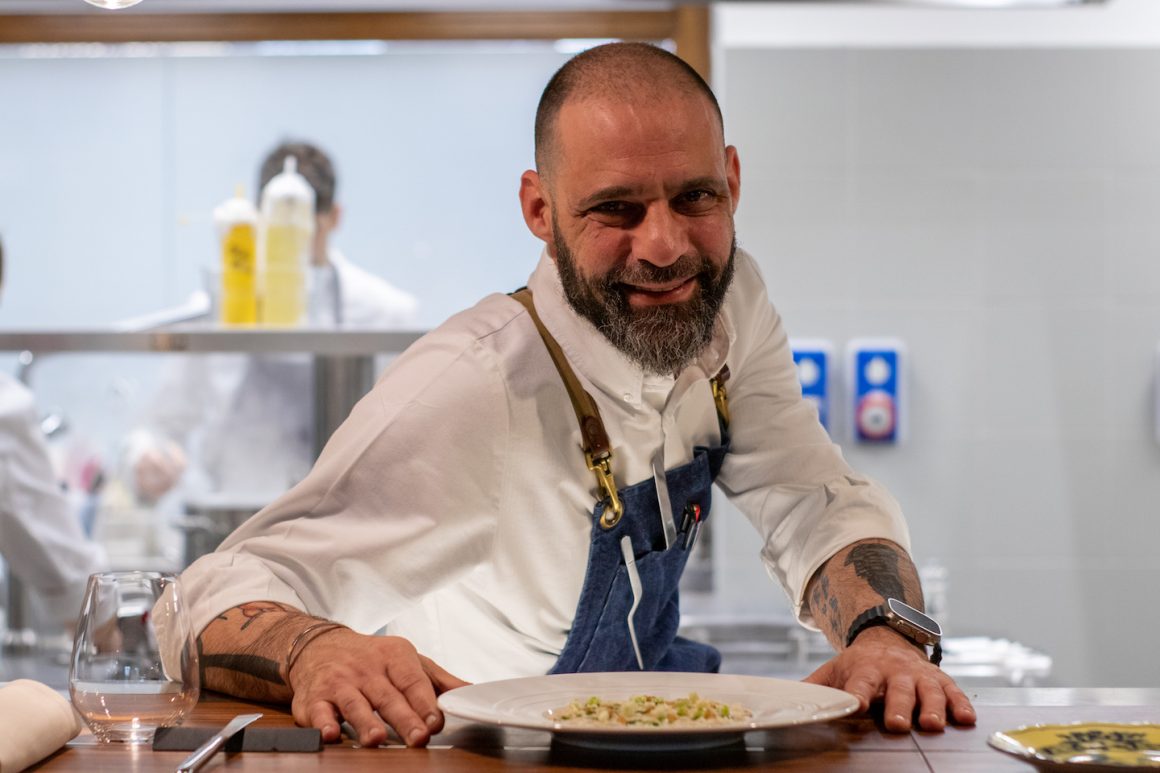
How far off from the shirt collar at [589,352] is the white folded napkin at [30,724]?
24.3 inches

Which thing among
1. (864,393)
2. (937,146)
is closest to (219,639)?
(864,393)

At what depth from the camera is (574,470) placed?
139 cm

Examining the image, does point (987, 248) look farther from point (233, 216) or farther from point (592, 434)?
point (592, 434)

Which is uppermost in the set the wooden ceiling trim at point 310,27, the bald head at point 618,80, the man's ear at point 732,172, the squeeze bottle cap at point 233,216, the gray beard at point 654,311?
the wooden ceiling trim at point 310,27

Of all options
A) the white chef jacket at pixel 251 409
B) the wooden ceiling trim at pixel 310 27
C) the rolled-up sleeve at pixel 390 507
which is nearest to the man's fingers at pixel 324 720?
the rolled-up sleeve at pixel 390 507

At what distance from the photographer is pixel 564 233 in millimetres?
1381

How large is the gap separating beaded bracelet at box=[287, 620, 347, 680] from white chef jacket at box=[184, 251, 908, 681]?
3.8 inches

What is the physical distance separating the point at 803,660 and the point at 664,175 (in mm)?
1262

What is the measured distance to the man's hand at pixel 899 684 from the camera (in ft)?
3.27

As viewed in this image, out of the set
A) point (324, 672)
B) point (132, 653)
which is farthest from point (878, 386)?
point (132, 653)

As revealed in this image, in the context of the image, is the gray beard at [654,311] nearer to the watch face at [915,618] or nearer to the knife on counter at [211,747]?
the watch face at [915,618]

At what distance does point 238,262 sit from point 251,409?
0.71 metres

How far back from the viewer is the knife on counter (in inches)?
32.8

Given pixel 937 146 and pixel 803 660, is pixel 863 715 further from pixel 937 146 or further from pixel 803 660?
pixel 937 146
